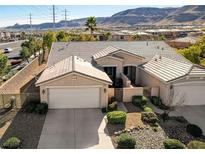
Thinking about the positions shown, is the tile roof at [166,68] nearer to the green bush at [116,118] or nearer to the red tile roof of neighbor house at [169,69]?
the red tile roof of neighbor house at [169,69]

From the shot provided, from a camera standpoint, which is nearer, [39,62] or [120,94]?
[120,94]

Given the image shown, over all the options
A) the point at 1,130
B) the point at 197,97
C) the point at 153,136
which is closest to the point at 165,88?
the point at 197,97

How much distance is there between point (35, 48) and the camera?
48.4 meters

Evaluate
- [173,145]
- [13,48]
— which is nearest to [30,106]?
[173,145]

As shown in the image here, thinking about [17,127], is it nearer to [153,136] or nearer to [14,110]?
[14,110]

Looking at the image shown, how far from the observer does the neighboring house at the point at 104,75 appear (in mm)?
19797

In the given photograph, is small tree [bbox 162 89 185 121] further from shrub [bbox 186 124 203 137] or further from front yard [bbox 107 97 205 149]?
shrub [bbox 186 124 203 137]

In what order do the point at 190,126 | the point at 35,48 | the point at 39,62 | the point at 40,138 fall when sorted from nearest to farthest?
1. the point at 40,138
2. the point at 190,126
3. the point at 39,62
4. the point at 35,48

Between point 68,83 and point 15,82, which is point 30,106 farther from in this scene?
point 15,82

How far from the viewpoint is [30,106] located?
19438 millimetres

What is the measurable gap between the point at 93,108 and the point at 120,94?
2.82m

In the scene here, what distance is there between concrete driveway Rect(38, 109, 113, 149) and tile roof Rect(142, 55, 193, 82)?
21.1ft

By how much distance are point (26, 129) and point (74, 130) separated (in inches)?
117

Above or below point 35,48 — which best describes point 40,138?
below
